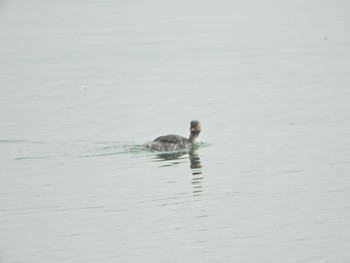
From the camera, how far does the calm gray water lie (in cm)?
1523

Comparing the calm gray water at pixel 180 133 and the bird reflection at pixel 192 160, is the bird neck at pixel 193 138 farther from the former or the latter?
the calm gray water at pixel 180 133

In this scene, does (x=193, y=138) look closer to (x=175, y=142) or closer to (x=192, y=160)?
(x=175, y=142)

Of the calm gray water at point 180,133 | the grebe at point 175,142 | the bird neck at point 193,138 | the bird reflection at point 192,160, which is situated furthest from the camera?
the bird neck at point 193,138

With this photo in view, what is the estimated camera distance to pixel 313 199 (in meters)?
17.4

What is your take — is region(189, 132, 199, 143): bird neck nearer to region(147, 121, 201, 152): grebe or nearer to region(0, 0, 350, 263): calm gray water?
region(147, 121, 201, 152): grebe

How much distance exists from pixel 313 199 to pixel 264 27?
2545 centimetres

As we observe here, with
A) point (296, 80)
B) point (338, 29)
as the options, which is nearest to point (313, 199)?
point (296, 80)

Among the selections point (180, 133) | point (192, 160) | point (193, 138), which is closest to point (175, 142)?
point (193, 138)

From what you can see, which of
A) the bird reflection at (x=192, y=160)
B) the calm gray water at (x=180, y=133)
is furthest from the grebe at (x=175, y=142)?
the calm gray water at (x=180, y=133)

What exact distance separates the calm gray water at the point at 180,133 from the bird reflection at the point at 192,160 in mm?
61

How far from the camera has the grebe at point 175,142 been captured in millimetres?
21953

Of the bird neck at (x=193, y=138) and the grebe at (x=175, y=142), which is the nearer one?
the grebe at (x=175, y=142)

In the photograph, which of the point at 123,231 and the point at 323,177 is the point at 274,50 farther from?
the point at 123,231

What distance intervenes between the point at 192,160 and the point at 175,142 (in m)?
0.92
